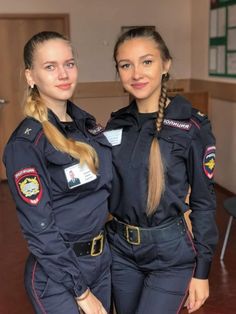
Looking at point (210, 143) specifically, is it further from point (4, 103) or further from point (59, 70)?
point (4, 103)

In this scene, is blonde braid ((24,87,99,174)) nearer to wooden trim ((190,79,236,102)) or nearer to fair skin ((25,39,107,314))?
fair skin ((25,39,107,314))

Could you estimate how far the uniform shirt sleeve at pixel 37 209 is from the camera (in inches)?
51.8

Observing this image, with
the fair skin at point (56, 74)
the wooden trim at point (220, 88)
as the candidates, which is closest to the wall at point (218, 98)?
the wooden trim at point (220, 88)

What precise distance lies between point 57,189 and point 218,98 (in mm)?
3959

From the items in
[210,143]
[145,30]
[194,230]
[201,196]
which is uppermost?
[145,30]

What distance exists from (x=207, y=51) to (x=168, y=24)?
744mm

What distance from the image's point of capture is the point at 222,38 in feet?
15.8

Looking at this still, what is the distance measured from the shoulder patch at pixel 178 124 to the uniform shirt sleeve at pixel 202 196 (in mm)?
38

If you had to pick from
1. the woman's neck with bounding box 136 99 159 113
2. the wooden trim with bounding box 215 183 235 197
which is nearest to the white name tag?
the woman's neck with bounding box 136 99 159 113

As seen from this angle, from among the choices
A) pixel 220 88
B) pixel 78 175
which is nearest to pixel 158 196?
pixel 78 175

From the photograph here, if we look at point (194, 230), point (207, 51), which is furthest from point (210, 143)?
point (207, 51)

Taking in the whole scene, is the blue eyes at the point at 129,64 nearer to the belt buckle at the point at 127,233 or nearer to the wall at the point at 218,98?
the belt buckle at the point at 127,233

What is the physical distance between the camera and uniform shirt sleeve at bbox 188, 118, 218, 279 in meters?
1.50

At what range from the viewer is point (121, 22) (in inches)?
219
